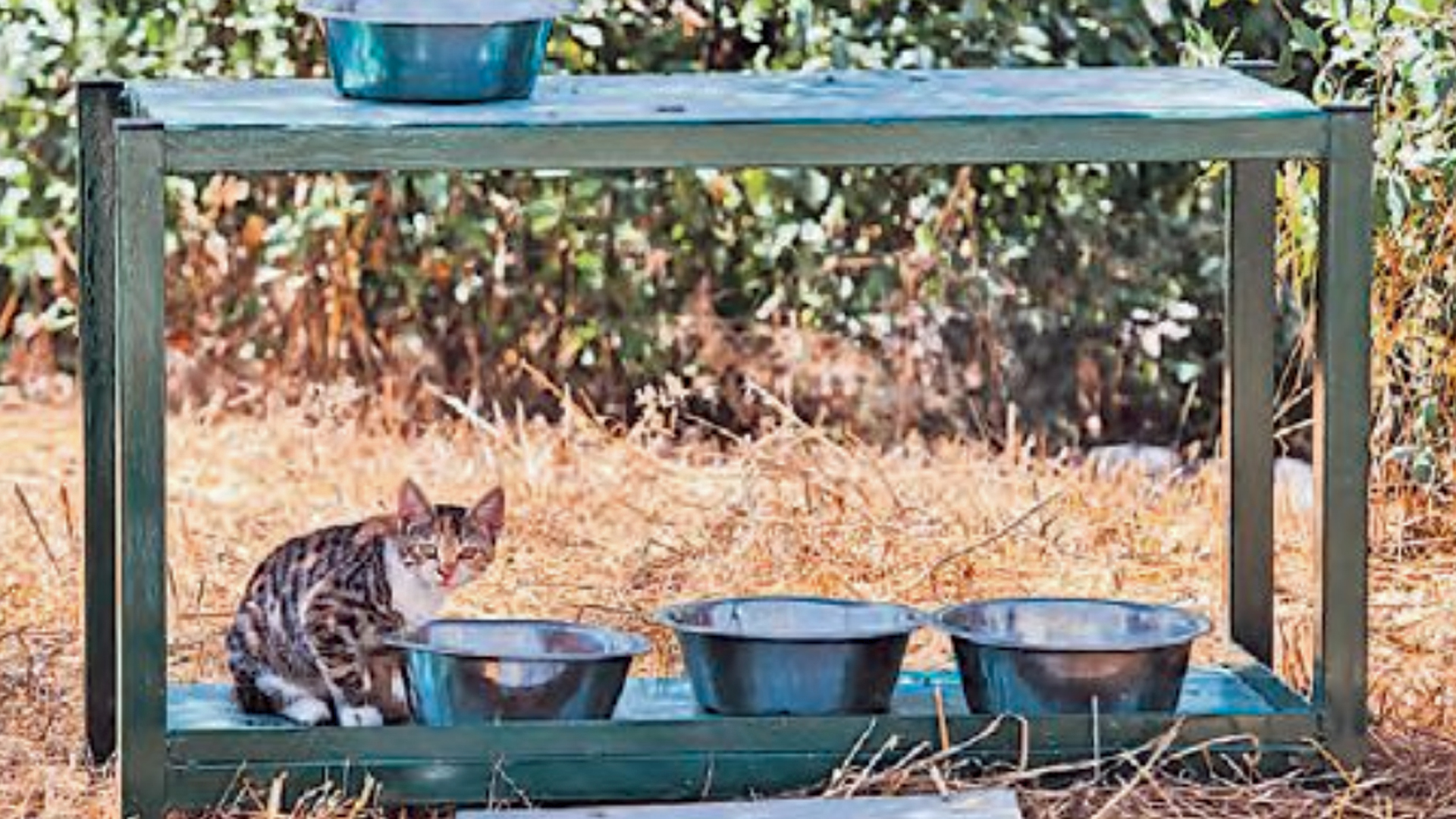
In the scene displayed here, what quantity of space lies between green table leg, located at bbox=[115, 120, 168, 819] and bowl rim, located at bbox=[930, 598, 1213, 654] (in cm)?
105

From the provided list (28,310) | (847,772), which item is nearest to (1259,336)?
(847,772)

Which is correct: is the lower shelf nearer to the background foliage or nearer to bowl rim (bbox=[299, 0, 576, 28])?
bowl rim (bbox=[299, 0, 576, 28])

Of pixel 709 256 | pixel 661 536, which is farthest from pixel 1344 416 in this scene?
pixel 709 256

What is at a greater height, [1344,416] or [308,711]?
[1344,416]

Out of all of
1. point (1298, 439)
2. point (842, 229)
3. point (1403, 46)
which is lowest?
point (1298, 439)

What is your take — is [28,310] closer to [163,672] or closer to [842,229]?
[842,229]

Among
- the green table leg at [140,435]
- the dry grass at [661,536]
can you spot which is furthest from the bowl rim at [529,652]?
the dry grass at [661,536]

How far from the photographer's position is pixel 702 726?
4828 mm

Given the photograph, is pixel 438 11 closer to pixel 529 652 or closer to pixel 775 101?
pixel 775 101

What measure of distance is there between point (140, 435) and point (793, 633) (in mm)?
905

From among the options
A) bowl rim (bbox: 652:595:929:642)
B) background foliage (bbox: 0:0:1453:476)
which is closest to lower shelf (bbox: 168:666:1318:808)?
bowl rim (bbox: 652:595:929:642)

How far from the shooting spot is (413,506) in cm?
497

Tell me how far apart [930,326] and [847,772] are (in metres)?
2.81

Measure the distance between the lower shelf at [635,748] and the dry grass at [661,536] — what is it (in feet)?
0.89
